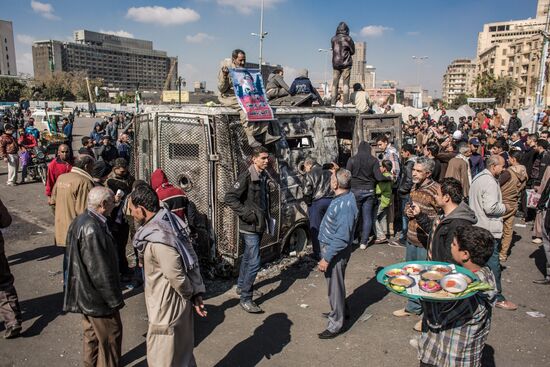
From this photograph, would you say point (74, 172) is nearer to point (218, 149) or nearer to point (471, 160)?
point (218, 149)

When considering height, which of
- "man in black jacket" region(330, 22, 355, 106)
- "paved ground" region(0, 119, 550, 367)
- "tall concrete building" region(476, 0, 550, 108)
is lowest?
"paved ground" region(0, 119, 550, 367)

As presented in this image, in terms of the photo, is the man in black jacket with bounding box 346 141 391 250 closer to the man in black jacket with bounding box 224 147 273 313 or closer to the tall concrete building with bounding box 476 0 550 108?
the man in black jacket with bounding box 224 147 273 313

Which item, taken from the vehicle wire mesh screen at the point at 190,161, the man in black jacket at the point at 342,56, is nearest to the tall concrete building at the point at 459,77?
the man in black jacket at the point at 342,56

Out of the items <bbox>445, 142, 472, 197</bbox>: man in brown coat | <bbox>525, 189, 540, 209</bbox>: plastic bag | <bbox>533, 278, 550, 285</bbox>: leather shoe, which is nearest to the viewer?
<bbox>533, 278, 550, 285</bbox>: leather shoe

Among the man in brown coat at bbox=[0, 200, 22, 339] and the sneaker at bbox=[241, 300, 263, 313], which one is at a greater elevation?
the man in brown coat at bbox=[0, 200, 22, 339]

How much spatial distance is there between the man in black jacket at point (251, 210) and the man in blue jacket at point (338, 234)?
983mm

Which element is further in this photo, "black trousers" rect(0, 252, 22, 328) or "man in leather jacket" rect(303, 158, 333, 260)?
"man in leather jacket" rect(303, 158, 333, 260)

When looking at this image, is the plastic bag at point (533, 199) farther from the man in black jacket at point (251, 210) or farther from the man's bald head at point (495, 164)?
the man in black jacket at point (251, 210)

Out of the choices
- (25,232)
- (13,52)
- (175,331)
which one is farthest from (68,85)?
(175,331)

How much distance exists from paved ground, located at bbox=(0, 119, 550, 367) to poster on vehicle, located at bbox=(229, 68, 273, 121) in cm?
260

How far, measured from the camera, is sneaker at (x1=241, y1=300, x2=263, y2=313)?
5216 mm

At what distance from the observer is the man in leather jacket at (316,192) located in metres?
6.68

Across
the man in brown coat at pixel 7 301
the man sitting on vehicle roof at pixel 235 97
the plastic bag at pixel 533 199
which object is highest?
the man sitting on vehicle roof at pixel 235 97

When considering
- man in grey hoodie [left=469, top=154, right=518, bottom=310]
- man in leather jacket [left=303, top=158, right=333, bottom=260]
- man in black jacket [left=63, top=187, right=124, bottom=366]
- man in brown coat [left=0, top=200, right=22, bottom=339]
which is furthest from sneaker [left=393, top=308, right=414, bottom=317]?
man in brown coat [left=0, top=200, right=22, bottom=339]
